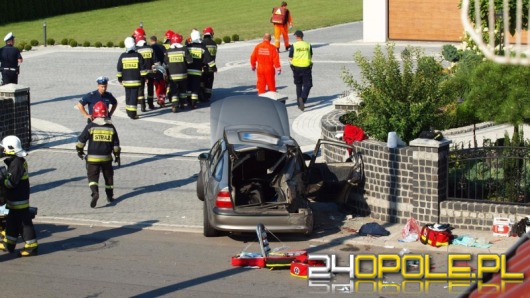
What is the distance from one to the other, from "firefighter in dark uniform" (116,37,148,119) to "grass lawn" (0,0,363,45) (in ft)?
52.6

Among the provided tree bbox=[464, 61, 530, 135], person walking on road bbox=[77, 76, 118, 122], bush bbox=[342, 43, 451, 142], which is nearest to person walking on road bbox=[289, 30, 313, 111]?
person walking on road bbox=[77, 76, 118, 122]

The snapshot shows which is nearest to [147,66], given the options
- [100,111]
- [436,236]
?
[100,111]

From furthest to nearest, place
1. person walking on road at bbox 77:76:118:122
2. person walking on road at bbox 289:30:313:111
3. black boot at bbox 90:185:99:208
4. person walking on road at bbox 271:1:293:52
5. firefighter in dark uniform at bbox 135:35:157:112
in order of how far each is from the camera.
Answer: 1. person walking on road at bbox 271:1:293:52
2. firefighter in dark uniform at bbox 135:35:157:112
3. person walking on road at bbox 289:30:313:111
4. person walking on road at bbox 77:76:118:122
5. black boot at bbox 90:185:99:208

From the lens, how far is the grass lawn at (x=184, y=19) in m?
44.2

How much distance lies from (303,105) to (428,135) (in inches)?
405


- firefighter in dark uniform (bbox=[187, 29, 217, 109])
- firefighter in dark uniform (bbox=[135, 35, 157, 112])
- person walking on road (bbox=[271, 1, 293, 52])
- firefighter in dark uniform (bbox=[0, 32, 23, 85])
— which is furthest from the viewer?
person walking on road (bbox=[271, 1, 293, 52])

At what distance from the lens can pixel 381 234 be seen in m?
15.4

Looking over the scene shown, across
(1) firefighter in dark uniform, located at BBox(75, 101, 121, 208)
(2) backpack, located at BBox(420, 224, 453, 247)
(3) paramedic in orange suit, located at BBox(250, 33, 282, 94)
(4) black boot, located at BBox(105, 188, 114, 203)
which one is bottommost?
(2) backpack, located at BBox(420, 224, 453, 247)

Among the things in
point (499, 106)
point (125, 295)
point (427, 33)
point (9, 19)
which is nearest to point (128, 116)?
point (499, 106)

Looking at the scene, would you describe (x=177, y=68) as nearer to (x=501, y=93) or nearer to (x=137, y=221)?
(x=137, y=221)

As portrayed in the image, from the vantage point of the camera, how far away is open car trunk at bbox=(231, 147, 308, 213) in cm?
1505

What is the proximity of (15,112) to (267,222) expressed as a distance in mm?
9120

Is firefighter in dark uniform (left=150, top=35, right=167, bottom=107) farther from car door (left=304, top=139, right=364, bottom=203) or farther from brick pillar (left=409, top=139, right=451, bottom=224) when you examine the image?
brick pillar (left=409, top=139, right=451, bottom=224)

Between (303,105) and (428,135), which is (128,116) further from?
(428,135)
